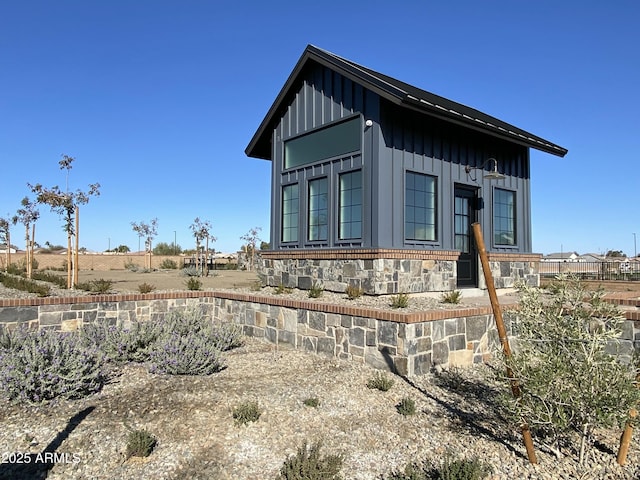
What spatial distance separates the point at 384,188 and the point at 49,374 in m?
6.29

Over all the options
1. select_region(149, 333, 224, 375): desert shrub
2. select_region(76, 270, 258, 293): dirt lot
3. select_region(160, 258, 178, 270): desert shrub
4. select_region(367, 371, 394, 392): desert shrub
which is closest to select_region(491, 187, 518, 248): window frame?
select_region(367, 371, 394, 392): desert shrub

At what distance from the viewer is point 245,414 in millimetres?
4926

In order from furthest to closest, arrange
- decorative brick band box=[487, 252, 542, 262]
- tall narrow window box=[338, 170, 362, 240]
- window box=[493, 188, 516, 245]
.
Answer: window box=[493, 188, 516, 245] → decorative brick band box=[487, 252, 542, 262] → tall narrow window box=[338, 170, 362, 240]

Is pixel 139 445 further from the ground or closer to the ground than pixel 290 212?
Result: closer to the ground

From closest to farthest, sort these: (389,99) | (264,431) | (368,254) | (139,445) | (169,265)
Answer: (139,445)
(264,431)
(389,99)
(368,254)
(169,265)

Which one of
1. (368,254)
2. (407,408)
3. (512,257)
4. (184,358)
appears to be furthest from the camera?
(512,257)

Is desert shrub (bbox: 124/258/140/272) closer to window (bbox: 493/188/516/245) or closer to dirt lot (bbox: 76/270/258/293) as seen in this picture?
dirt lot (bbox: 76/270/258/293)

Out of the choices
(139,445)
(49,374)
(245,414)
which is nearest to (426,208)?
(245,414)

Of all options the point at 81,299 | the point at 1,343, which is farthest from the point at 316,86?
the point at 1,343

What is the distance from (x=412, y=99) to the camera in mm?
8156

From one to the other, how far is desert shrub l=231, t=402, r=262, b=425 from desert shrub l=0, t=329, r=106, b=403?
6.79 feet

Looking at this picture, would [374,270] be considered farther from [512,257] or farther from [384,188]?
[512,257]

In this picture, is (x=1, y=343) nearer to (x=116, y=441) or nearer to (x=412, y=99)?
(x=116, y=441)

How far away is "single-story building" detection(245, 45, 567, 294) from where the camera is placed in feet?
29.3
